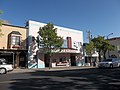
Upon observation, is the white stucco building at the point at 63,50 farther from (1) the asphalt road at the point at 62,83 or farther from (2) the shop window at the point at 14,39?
(1) the asphalt road at the point at 62,83

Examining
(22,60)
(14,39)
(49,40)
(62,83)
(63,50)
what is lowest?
(62,83)

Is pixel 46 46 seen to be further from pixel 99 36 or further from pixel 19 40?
pixel 99 36

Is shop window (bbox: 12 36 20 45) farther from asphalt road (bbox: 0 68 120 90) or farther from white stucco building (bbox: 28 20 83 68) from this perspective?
asphalt road (bbox: 0 68 120 90)

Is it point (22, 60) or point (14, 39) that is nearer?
point (14, 39)

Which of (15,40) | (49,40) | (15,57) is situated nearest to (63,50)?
(49,40)

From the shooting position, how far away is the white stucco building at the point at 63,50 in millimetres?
36844

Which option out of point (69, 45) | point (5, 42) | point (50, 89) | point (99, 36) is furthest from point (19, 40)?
point (50, 89)

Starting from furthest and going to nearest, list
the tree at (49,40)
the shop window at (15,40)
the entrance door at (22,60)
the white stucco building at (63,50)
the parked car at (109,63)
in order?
1. the white stucco building at (63,50)
2. the entrance door at (22,60)
3. the tree at (49,40)
4. the shop window at (15,40)
5. the parked car at (109,63)

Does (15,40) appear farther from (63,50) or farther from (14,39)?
(63,50)

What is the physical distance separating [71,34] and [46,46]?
A: 36.3ft

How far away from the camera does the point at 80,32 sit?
4825 cm

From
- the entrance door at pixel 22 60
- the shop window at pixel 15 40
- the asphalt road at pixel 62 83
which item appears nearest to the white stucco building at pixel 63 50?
the entrance door at pixel 22 60

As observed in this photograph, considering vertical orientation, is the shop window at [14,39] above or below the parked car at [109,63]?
above

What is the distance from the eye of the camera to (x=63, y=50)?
41.4m
